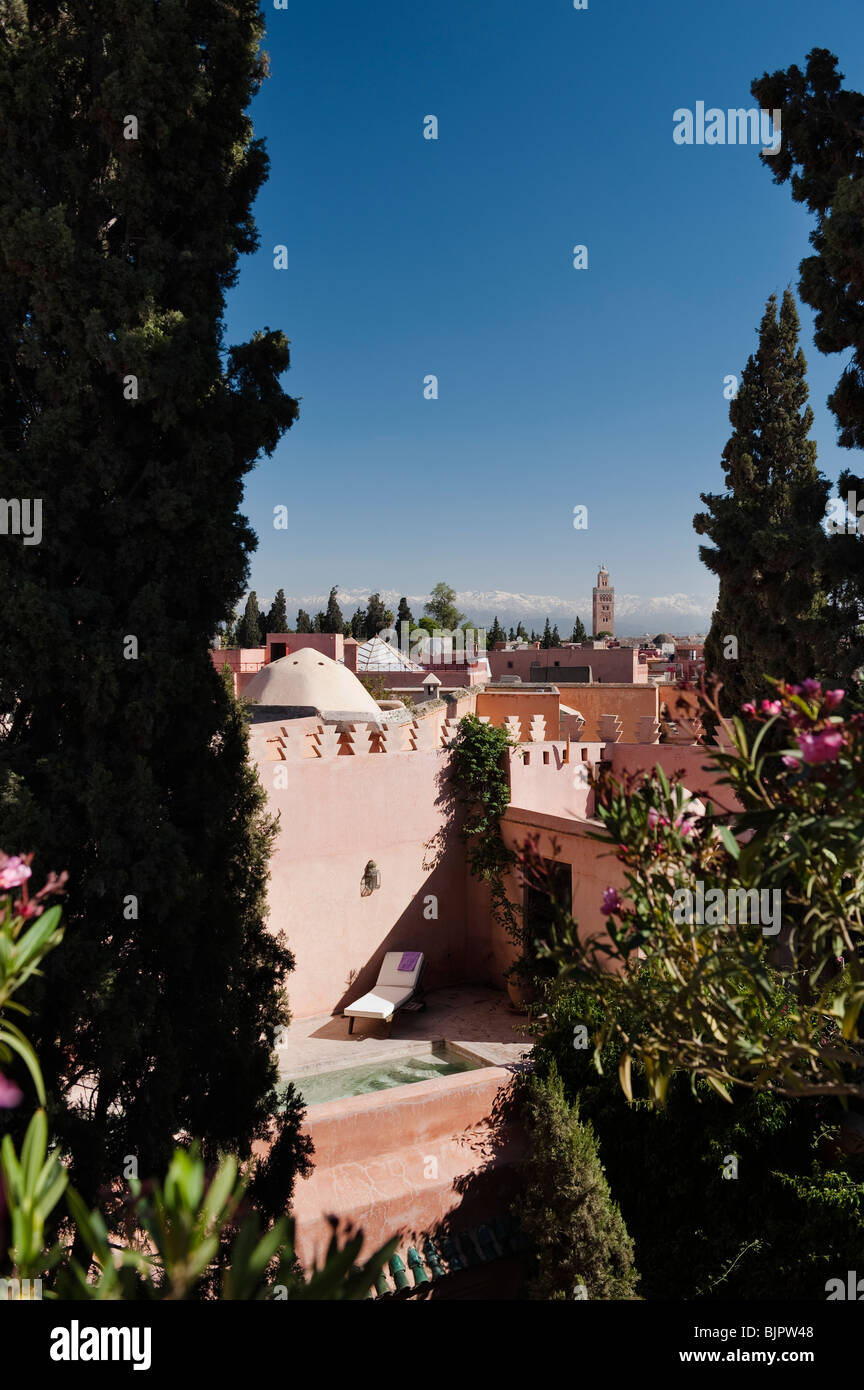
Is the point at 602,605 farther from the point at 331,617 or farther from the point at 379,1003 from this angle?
the point at 379,1003

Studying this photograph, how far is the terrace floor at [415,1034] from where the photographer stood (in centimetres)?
920

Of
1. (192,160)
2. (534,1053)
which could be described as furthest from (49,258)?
(534,1053)

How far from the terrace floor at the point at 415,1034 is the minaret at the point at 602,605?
132481 millimetres

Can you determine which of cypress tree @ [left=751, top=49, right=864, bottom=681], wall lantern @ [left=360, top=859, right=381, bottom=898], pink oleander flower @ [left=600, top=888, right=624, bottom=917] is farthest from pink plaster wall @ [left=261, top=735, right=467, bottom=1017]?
pink oleander flower @ [left=600, top=888, right=624, bottom=917]

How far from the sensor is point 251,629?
2076 inches

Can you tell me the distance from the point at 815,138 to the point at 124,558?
7949 millimetres

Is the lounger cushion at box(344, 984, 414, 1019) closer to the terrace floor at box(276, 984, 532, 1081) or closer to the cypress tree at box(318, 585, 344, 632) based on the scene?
the terrace floor at box(276, 984, 532, 1081)

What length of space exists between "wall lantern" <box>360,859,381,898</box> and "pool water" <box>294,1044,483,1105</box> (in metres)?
3.10

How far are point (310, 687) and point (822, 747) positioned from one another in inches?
704

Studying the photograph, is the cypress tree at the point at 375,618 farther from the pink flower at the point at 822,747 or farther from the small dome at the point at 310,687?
the pink flower at the point at 822,747

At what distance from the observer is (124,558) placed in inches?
267

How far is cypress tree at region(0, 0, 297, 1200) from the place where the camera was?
20.9 ft

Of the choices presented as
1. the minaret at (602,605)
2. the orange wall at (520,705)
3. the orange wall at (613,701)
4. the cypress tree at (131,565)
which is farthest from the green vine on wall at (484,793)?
the minaret at (602,605)

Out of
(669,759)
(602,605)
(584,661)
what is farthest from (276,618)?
(602,605)
